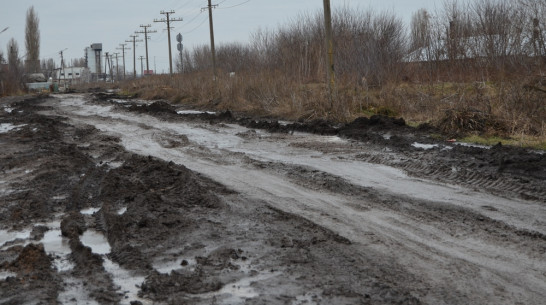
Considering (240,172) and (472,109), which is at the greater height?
(472,109)

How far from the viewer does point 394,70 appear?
25781 millimetres

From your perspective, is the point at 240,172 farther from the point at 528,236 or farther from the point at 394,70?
the point at 394,70

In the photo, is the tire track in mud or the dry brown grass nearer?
the tire track in mud

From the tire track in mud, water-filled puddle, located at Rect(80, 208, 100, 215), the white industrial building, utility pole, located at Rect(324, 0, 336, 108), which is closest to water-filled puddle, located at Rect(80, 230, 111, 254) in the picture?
water-filled puddle, located at Rect(80, 208, 100, 215)

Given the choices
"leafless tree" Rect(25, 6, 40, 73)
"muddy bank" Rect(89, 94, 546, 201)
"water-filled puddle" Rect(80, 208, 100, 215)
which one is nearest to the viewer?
"water-filled puddle" Rect(80, 208, 100, 215)

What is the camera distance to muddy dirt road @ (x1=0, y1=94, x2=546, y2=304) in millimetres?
4625

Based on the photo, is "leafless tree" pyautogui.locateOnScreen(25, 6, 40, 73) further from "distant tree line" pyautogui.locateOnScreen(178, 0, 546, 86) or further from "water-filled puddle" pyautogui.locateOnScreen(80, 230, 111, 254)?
"water-filled puddle" pyautogui.locateOnScreen(80, 230, 111, 254)

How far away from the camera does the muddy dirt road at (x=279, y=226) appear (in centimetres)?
462

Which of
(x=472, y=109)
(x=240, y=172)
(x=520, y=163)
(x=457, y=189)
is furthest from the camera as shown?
(x=472, y=109)

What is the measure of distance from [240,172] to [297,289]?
19.5 ft

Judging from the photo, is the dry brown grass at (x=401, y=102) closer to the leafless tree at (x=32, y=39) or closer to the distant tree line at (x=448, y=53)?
the distant tree line at (x=448, y=53)

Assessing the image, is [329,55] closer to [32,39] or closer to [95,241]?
[95,241]

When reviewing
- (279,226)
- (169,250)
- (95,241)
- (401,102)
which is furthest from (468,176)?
(401,102)

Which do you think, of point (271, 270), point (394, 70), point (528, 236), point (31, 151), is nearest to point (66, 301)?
point (271, 270)
